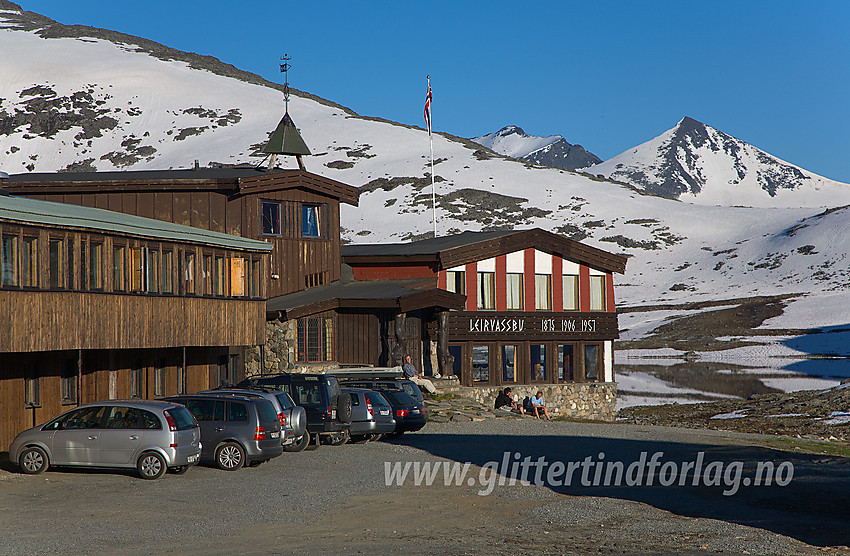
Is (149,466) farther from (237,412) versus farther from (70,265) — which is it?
(70,265)

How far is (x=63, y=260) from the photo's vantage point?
26359 mm

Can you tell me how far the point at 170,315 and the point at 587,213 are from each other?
153 metres

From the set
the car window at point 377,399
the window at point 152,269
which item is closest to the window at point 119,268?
the window at point 152,269

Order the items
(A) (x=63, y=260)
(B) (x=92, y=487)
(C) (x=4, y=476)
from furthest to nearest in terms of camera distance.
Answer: (A) (x=63, y=260)
(C) (x=4, y=476)
(B) (x=92, y=487)

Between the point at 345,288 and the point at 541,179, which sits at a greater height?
the point at 541,179

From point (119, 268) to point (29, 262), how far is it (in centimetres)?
390

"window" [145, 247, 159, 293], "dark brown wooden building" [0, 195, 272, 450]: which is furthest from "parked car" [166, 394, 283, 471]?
"window" [145, 247, 159, 293]

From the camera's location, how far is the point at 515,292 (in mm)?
49188

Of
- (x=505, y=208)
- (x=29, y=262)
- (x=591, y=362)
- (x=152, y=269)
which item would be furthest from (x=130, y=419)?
(x=505, y=208)

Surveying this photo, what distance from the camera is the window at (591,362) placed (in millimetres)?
51562

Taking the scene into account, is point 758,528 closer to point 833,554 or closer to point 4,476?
point 833,554

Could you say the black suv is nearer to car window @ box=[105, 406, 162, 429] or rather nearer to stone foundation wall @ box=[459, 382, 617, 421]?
car window @ box=[105, 406, 162, 429]

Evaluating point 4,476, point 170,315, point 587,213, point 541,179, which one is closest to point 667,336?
point 587,213

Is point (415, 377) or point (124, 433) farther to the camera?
point (415, 377)
